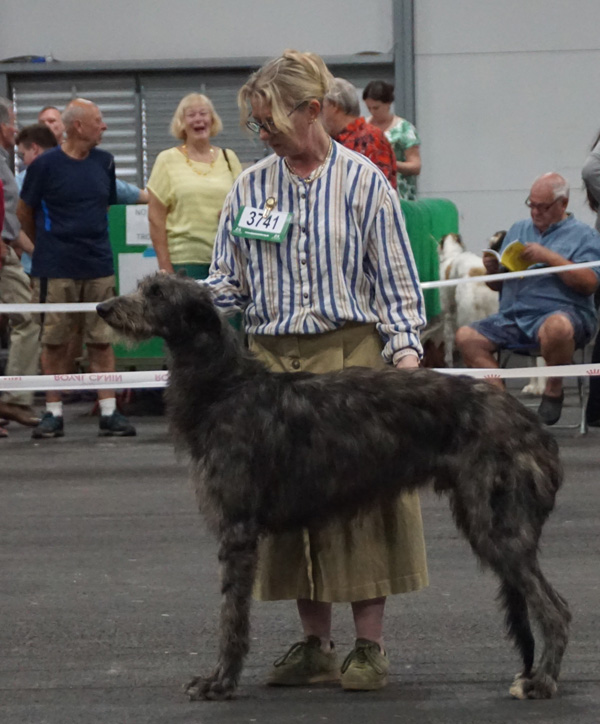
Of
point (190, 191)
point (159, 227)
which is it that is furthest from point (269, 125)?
point (159, 227)

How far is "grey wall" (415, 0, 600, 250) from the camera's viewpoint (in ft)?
39.5

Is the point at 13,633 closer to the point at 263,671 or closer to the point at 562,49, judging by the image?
the point at 263,671

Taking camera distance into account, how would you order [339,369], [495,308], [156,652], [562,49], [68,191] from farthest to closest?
[562,49] → [495,308] → [68,191] → [156,652] → [339,369]

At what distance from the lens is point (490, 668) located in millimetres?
3777

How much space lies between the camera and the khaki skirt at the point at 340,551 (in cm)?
360

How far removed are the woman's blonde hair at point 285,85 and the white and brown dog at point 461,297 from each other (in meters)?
6.05

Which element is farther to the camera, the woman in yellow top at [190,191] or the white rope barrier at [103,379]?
the white rope barrier at [103,379]

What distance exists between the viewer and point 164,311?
136 inches

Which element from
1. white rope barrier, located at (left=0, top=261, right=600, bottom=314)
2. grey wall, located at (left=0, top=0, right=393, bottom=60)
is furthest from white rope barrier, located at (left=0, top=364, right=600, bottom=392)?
grey wall, located at (left=0, top=0, right=393, bottom=60)

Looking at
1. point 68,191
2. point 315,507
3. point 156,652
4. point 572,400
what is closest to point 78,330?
point 68,191

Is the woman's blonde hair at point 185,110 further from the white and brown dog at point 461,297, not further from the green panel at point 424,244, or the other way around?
the white and brown dog at point 461,297

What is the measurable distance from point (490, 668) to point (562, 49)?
30.1 ft

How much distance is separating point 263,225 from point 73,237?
4711 mm

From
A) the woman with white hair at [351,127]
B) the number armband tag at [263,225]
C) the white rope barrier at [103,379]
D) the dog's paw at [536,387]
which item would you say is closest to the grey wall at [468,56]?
the dog's paw at [536,387]
